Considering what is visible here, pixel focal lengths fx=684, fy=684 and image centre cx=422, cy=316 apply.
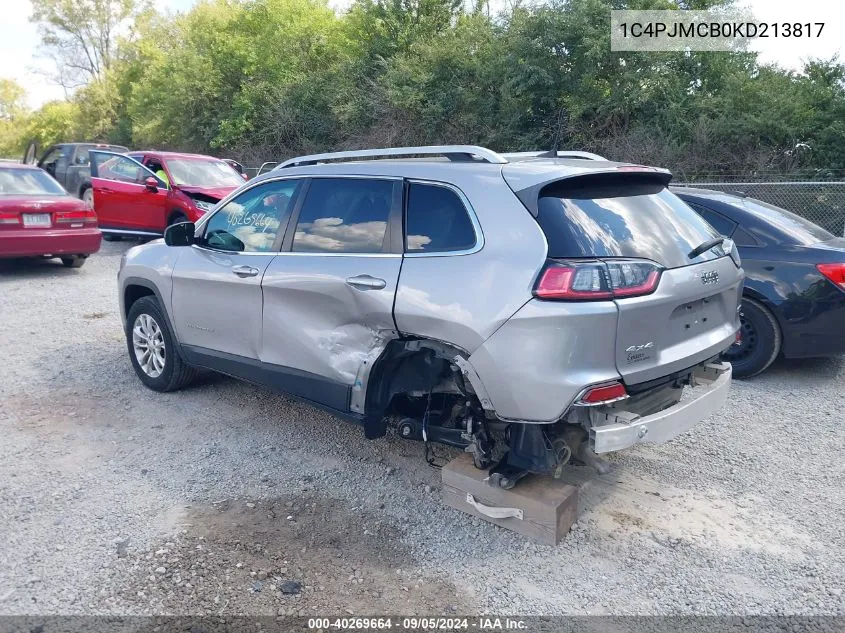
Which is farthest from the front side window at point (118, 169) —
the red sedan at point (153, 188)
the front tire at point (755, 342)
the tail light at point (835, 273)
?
the tail light at point (835, 273)

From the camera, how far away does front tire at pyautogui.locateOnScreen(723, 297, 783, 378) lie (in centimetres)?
583

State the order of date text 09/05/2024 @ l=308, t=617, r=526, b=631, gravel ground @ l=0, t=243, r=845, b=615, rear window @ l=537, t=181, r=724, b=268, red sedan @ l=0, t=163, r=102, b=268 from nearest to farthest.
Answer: date text 09/05/2024 @ l=308, t=617, r=526, b=631
gravel ground @ l=0, t=243, r=845, b=615
rear window @ l=537, t=181, r=724, b=268
red sedan @ l=0, t=163, r=102, b=268

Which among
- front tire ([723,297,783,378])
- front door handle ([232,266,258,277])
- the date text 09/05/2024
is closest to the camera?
the date text 09/05/2024

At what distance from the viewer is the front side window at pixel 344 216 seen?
392cm

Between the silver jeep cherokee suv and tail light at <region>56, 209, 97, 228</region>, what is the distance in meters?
6.54

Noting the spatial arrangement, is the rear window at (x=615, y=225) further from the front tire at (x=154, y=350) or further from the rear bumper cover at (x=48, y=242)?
the rear bumper cover at (x=48, y=242)

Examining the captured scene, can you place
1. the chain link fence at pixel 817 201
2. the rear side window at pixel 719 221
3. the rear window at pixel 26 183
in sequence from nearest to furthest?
the rear side window at pixel 719 221 → the rear window at pixel 26 183 → the chain link fence at pixel 817 201

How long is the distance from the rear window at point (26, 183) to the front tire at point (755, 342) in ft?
31.3

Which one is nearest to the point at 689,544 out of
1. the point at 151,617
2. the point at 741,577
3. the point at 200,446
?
the point at 741,577

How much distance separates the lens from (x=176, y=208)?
1182 centimetres

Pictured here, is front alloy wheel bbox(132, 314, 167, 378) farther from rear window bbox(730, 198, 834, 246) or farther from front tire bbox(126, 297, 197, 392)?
rear window bbox(730, 198, 834, 246)

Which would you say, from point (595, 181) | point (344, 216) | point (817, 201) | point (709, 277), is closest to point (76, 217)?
point (344, 216)

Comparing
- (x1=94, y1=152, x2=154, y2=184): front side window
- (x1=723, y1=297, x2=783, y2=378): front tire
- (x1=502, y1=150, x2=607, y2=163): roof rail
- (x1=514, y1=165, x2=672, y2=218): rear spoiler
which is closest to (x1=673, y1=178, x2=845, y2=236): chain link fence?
(x1=723, y1=297, x2=783, y2=378): front tire

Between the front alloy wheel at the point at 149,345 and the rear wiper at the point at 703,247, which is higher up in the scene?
the rear wiper at the point at 703,247
